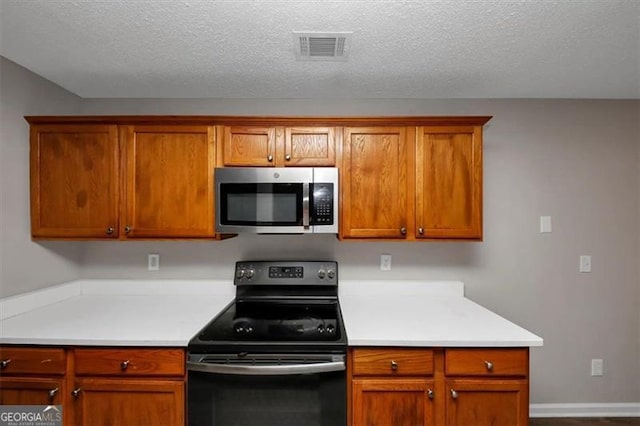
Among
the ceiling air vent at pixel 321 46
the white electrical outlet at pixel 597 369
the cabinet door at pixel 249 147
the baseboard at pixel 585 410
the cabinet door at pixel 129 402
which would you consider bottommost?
the baseboard at pixel 585 410

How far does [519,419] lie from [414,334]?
613 mm

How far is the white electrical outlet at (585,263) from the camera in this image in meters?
2.42

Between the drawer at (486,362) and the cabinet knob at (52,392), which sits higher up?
the drawer at (486,362)

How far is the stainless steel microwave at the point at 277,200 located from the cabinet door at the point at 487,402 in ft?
3.40

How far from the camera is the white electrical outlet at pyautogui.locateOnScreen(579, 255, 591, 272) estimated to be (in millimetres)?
2418

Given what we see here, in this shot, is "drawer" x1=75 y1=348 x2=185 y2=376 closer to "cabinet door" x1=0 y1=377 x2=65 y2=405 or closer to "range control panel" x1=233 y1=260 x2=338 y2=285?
"cabinet door" x1=0 y1=377 x2=65 y2=405

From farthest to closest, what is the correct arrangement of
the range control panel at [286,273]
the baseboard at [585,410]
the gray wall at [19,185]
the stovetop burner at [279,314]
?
the baseboard at [585,410]
the range control panel at [286,273]
the gray wall at [19,185]
the stovetop burner at [279,314]

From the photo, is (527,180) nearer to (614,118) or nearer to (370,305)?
(614,118)

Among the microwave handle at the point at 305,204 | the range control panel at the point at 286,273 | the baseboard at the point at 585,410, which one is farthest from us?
the baseboard at the point at 585,410

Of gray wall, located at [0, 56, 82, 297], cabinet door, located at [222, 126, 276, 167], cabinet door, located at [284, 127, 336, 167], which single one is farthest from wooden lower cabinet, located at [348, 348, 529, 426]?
gray wall, located at [0, 56, 82, 297]

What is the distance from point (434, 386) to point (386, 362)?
259mm

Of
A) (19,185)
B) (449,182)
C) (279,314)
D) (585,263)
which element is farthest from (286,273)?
(585,263)

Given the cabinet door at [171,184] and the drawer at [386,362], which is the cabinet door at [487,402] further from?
the cabinet door at [171,184]

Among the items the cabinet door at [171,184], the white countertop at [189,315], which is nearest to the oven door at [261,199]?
the cabinet door at [171,184]
